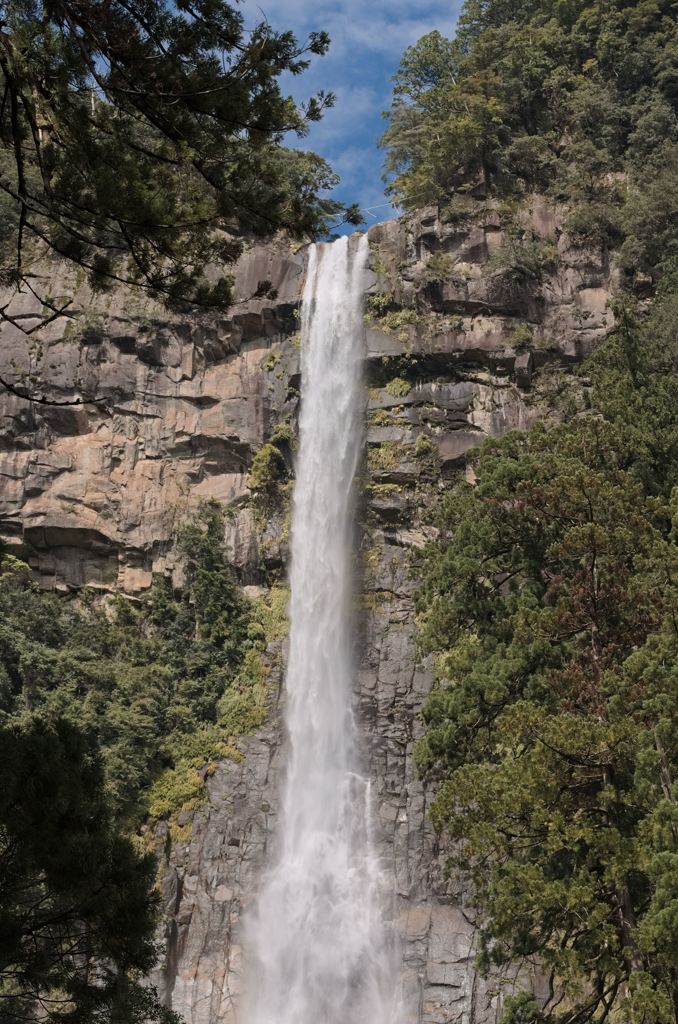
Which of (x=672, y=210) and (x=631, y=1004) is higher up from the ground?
(x=672, y=210)

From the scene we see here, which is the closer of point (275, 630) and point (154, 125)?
point (154, 125)

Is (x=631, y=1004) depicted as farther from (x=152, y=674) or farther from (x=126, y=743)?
(x=152, y=674)

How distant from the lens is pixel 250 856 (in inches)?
838

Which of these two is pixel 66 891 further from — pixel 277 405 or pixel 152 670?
pixel 277 405

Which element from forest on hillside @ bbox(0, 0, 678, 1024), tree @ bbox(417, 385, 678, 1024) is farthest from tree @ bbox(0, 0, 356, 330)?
tree @ bbox(417, 385, 678, 1024)

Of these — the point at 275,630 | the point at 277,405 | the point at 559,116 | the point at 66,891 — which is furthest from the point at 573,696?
the point at 559,116

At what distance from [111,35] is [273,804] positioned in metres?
17.0

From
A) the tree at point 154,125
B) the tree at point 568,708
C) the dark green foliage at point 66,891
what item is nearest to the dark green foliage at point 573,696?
the tree at point 568,708

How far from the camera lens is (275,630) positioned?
81.3 feet

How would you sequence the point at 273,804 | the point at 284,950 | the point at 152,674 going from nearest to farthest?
the point at 284,950 → the point at 273,804 → the point at 152,674

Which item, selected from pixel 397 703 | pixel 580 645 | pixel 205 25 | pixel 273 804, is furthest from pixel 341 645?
pixel 205 25

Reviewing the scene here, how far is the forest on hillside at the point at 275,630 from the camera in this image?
690 cm

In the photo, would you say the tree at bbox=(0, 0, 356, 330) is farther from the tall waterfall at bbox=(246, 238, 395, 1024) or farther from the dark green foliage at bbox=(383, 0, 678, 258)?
the dark green foliage at bbox=(383, 0, 678, 258)

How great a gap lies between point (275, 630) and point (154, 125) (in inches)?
684
